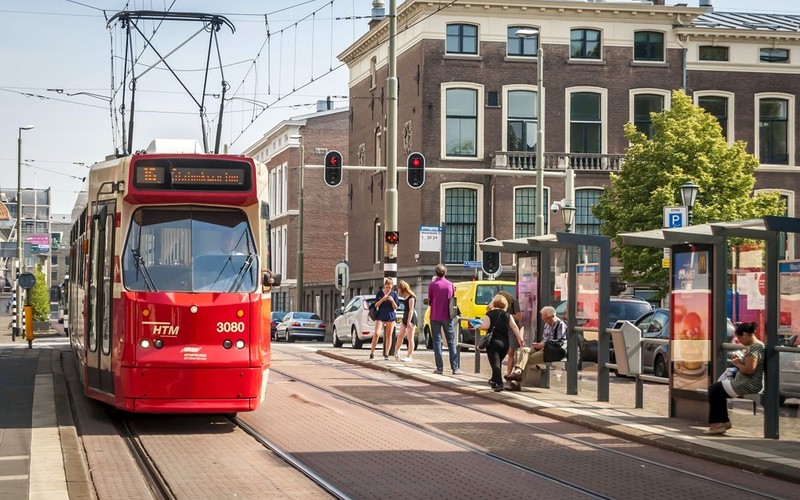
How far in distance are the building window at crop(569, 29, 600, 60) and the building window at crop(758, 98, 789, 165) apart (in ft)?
25.6

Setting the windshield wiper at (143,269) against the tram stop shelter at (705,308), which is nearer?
the tram stop shelter at (705,308)

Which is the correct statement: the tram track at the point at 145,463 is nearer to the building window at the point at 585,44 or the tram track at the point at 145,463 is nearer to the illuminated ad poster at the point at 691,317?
the illuminated ad poster at the point at 691,317

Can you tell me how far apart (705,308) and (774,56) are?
4267 cm

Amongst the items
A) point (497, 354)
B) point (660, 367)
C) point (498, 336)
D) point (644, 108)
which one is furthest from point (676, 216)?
point (644, 108)

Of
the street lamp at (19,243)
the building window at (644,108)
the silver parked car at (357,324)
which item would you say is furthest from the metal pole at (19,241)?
the building window at (644,108)

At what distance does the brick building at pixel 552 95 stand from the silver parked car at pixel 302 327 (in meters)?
5.81

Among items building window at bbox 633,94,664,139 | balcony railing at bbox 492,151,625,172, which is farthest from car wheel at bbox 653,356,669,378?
building window at bbox 633,94,664,139

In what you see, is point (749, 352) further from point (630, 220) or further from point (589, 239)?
→ point (630, 220)

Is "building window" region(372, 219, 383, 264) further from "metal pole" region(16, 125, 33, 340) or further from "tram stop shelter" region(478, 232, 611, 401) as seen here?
"tram stop shelter" region(478, 232, 611, 401)

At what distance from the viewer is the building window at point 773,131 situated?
179 ft

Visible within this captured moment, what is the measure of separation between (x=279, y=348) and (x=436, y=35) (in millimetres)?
21398

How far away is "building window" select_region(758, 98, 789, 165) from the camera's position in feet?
179

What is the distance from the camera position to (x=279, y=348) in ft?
115

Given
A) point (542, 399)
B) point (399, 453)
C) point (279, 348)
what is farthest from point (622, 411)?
point (279, 348)
